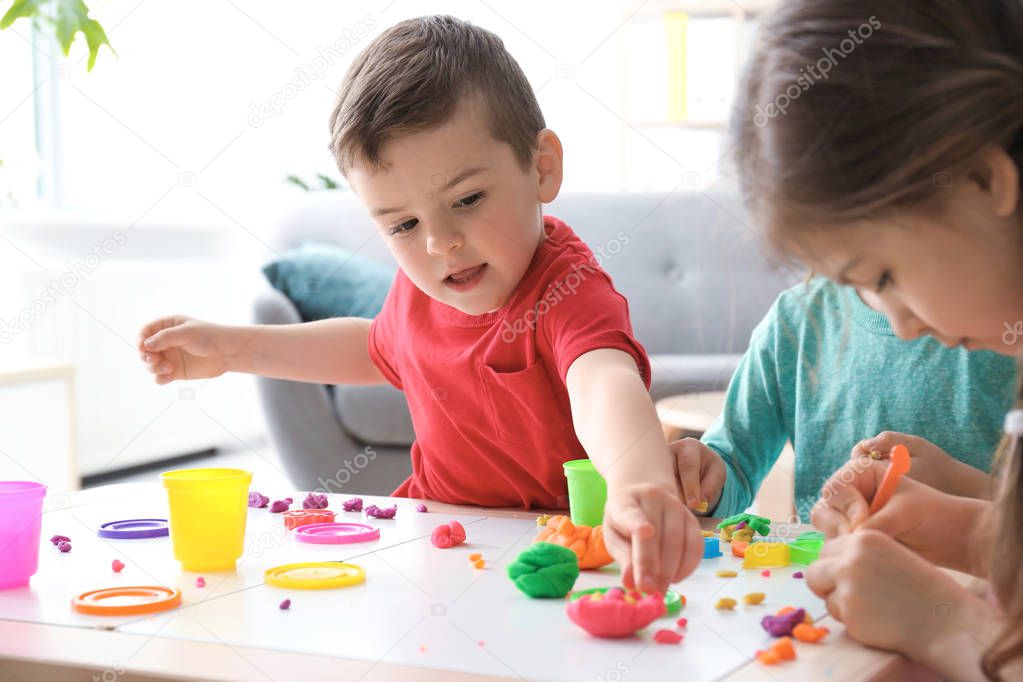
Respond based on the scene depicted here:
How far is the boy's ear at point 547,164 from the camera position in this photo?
47.0 inches

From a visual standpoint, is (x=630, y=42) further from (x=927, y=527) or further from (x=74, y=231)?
(x=927, y=527)

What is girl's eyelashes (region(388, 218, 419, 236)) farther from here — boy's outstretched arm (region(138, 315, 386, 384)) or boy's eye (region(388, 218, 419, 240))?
boy's outstretched arm (region(138, 315, 386, 384))

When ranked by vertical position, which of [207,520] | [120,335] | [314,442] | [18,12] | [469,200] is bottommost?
[314,442]

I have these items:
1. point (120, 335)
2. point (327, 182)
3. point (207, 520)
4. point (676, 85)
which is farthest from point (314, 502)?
point (676, 85)

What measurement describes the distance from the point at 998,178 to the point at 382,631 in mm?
467

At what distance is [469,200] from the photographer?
1103mm

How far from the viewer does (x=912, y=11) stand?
669 millimetres

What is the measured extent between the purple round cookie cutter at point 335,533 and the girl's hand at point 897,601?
381mm

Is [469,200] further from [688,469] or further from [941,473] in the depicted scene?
[941,473]

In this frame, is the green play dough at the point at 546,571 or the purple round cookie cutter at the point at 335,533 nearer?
the green play dough at the point at 546,571

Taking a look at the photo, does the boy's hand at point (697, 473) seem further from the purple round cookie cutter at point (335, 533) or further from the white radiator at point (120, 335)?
the white radiator at point (120, 335)

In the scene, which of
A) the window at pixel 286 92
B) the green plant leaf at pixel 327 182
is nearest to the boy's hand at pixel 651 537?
the green plant leaf at pixel 327 182

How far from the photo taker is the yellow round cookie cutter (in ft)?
2.47

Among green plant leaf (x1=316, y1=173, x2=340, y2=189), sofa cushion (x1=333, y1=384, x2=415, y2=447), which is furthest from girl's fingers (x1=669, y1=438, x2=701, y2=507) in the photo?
green plant leaf (x1=316, y1=173, x2=340, y2=189)
